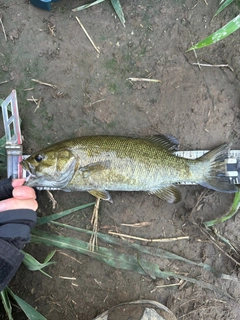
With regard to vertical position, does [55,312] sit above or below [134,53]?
below

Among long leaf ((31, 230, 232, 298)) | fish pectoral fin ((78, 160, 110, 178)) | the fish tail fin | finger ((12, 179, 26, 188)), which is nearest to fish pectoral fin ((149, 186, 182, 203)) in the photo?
the fish tail fin

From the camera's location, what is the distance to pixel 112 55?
374 centimetres

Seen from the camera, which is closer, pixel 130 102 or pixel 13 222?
pixel 13 222

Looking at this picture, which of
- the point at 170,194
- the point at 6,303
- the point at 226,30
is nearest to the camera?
the point at 226,30

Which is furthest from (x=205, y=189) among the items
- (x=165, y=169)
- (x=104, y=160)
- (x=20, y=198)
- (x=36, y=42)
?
(x=36, y=42)

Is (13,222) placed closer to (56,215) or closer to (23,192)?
(23,192)

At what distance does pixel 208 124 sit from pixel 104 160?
3.96 feet

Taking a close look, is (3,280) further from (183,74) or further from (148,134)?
(183,74)

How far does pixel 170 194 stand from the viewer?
11.2 ft

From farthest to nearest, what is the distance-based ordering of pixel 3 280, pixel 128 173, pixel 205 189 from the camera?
pixel 205 189
pixel 128 173
pixel 3 280

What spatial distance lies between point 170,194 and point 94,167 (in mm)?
783

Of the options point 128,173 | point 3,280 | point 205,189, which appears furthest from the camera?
point 205,189

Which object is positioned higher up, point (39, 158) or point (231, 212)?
point (39, 158)

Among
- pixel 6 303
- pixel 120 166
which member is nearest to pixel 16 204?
pixel 120 166
